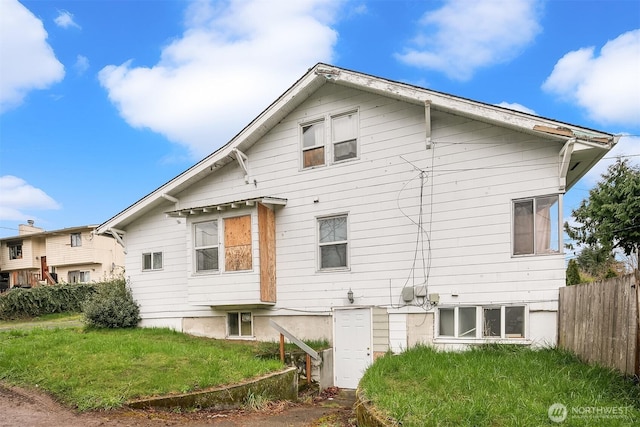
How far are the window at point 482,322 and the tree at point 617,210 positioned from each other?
6.92m

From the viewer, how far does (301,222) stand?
460 inches

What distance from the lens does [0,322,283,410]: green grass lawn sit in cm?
714

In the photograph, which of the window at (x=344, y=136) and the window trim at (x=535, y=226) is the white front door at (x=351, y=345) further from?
the window at (x=344, y=136)

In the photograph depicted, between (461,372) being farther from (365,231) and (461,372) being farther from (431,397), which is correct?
(365,231)

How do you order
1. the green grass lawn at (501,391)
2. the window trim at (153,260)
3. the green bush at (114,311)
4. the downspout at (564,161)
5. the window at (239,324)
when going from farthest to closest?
the window trim at (153,260)
the green bush at (114,311)
the window at (239,324)
the downspout at (564,161)
the green grass lawn at (501,391)

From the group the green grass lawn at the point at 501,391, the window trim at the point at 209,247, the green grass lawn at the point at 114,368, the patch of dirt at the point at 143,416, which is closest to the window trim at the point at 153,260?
the window trim at the point at 209,247

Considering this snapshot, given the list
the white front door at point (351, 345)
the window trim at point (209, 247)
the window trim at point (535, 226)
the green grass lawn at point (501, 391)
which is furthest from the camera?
the window trim at point (209, 247)

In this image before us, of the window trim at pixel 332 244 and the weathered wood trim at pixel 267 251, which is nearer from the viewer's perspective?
the window trim at pixel 332 244

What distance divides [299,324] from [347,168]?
14.3 feet

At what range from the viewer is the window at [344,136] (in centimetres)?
1121

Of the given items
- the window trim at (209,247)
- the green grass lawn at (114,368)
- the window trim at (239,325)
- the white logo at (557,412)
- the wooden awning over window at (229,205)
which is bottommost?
the window trim at (239,325)

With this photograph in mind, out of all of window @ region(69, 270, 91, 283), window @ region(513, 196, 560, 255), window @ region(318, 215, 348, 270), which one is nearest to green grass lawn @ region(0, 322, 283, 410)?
window @ region(318, 215, 348, 270)

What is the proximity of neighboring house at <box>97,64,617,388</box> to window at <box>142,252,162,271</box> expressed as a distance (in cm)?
45

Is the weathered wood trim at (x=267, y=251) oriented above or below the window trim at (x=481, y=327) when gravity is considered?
above
